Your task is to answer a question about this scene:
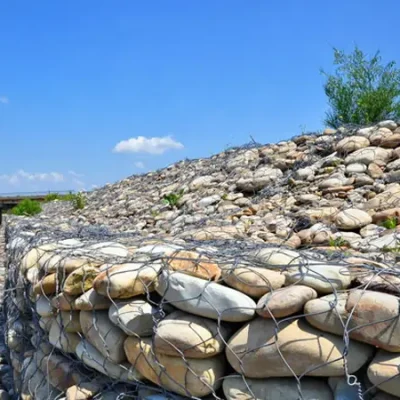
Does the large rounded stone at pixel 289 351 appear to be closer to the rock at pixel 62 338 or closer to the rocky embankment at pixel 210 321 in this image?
the rocky embankment at pixel 210 321

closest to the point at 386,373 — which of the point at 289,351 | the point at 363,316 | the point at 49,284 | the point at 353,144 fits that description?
the point at 363,316

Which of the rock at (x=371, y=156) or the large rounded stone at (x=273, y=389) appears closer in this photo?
the large rounded stone at (x=273, y=389)

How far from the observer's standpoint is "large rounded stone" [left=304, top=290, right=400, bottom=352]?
60.8 inches

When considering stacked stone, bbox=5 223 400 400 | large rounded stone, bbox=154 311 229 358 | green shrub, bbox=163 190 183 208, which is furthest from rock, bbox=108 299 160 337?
green shrub, bbox=163 190 183 208

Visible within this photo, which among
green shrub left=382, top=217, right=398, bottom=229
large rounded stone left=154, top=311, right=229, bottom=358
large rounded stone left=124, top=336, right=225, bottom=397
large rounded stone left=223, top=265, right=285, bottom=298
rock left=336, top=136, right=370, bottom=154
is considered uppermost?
rock left=336, top=136, right=370, bottom=154

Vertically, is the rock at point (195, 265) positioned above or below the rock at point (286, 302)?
above

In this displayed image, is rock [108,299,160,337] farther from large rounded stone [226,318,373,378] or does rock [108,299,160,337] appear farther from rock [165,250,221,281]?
large rounded stone [226,318,373,378]

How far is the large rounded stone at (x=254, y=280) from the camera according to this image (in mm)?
1829

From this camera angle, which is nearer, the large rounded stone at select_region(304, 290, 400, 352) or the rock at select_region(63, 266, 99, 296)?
the large rounded stone at select_region(304, 290, 400, 352)

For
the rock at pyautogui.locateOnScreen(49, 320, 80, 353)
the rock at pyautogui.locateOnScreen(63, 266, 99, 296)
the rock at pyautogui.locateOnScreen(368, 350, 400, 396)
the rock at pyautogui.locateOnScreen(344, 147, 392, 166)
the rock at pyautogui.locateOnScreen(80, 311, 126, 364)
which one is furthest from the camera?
the rock at pyautogui.locateOnScreen(344, 147, 392, 166)

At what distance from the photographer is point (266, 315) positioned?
1721 mm

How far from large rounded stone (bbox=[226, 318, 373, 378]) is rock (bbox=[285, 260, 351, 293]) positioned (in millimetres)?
151

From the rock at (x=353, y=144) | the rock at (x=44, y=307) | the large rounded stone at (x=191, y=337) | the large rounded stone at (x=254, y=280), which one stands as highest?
the rock at (x=353, y=144)

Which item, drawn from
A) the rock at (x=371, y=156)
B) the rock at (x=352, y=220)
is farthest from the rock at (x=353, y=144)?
the rock at (x=352, y=220)
